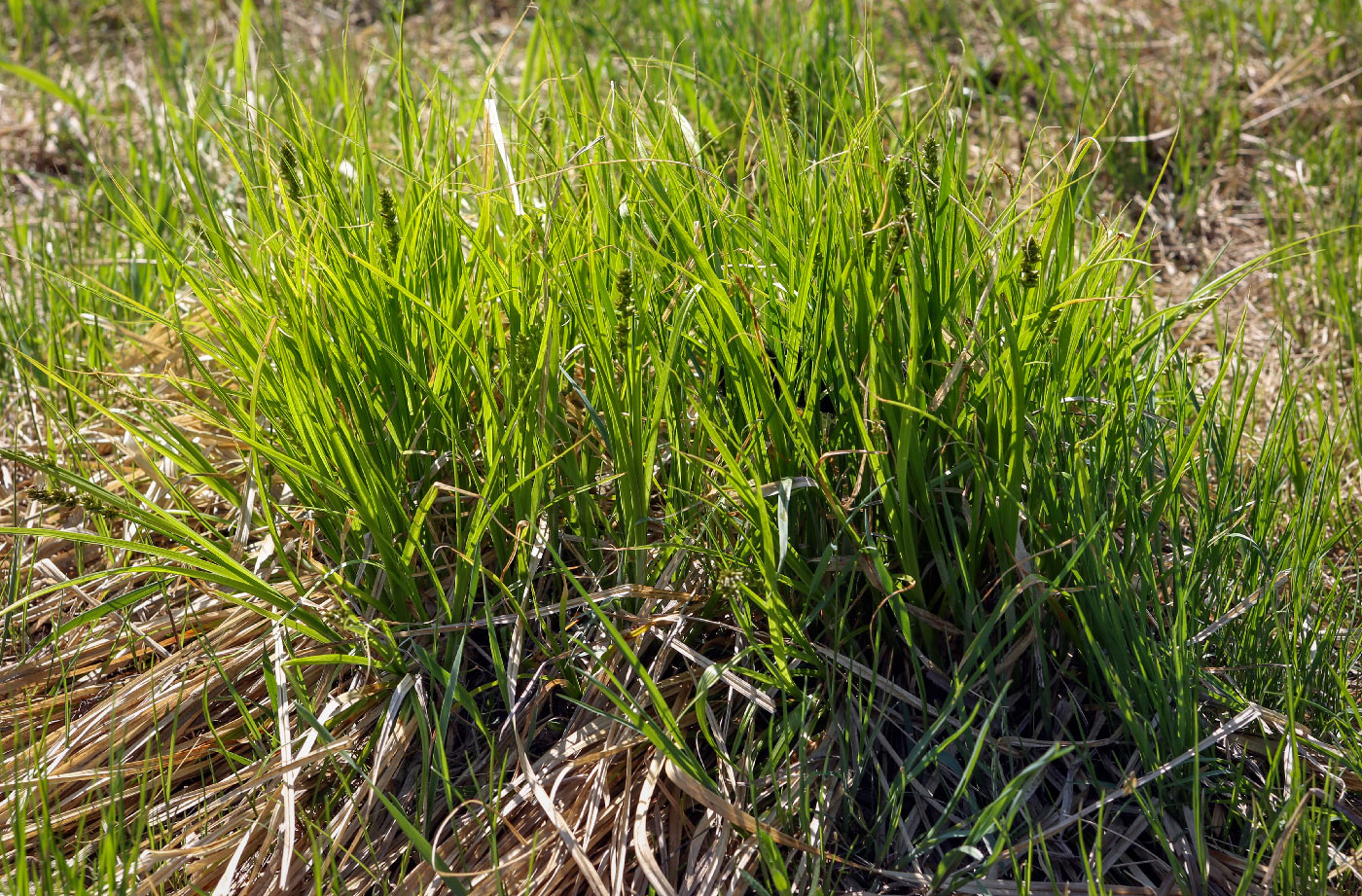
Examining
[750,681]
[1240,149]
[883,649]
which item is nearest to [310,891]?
[750,681]

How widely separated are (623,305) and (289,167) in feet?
1.55

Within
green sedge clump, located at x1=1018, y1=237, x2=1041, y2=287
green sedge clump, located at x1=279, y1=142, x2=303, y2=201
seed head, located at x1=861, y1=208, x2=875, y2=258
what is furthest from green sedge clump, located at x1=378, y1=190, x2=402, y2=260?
green sedge clump, located at x1=1018, y1=237, x2=1041, y2=287

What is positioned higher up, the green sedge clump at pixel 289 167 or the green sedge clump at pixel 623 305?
the green sedge clump at pixel 289 167

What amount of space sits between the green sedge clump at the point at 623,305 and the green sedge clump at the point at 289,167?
1.49 feet

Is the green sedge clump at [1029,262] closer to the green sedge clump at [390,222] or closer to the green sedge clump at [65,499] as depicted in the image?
the green sedge clump at [390,222]

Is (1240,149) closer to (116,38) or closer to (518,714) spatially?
(518,714)

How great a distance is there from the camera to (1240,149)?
8.91ft

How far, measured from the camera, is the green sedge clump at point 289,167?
1334 millimetres

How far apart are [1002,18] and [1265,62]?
76 cm

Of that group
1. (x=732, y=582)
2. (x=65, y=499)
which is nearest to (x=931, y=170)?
(x=732, y=582)

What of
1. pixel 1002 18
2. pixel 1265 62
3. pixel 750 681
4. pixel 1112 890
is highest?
pixel 1002 18

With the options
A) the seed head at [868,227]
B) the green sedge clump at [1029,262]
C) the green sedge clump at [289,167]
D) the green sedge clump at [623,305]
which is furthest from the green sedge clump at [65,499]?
the green sedge clump at [1029,262]

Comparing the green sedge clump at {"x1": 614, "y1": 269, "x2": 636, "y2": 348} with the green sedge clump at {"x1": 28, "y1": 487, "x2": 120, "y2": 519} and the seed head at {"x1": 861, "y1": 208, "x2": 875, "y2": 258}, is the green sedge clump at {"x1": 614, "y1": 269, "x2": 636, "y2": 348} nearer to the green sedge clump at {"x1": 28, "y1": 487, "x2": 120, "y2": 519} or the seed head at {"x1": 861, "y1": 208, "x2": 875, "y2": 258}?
the seed head at {"x1": 861, "y1": 208, "x2": 875, "y2": 258}

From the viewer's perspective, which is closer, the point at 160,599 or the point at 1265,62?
the point at 160,599
